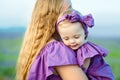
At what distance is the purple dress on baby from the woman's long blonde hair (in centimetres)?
6

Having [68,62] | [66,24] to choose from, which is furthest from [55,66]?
[66,24]

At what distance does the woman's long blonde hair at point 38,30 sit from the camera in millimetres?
2258

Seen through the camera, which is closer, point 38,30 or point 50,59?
point 50,59

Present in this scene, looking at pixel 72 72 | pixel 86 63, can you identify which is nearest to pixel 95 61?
pixel 86 63

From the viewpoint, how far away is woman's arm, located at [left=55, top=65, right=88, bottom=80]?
2.13 metres

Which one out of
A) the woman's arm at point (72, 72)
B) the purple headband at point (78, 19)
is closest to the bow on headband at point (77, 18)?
the purple headband at point (78, 19)

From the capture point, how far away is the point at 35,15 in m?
2.31

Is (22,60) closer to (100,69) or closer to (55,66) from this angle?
(55,66)

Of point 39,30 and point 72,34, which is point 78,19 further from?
point 39,30

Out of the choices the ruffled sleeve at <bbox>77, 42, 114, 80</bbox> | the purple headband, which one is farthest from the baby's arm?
the purple headband

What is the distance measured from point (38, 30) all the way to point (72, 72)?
0.99 feet

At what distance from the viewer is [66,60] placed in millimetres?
2131

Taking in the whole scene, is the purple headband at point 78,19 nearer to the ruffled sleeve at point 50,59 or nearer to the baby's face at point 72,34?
the baby's face at point 72,34

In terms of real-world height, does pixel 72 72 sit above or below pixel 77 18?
below
